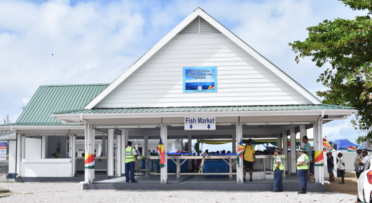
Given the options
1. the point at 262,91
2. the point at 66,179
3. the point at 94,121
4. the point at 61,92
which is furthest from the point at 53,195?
the point at 61,92

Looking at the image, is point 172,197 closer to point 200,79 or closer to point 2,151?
point 200,79

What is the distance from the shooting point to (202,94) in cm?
1592

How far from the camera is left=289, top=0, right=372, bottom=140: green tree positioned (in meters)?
18.2

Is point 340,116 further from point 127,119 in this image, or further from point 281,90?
point 127,119

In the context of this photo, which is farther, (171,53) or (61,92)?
(61,92)

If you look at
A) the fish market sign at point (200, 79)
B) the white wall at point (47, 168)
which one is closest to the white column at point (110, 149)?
the white wall at point (47, 168)

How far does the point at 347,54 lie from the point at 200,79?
27.1 feet

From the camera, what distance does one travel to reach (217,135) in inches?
976

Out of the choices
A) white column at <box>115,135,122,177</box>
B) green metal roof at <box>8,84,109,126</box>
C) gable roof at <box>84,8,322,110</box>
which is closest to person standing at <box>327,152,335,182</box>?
gable roof at <box>84,8,322,110</box>

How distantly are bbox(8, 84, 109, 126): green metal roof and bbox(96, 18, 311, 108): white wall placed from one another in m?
6.57

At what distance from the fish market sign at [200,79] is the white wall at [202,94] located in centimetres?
16

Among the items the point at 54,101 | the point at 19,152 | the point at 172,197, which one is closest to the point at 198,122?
the point at 172,197

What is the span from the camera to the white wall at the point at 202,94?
Answer: 15.6 meters

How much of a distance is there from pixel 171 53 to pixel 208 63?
1538 mm
